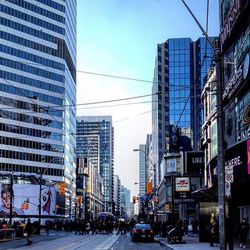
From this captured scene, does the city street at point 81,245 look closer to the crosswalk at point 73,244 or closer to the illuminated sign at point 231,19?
the crosswalk at point 73,244

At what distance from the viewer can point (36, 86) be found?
14600 centimetres

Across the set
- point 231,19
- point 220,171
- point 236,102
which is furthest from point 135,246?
point 220,171

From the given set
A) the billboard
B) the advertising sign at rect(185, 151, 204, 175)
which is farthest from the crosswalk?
the billboard

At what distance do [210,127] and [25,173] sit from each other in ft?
320

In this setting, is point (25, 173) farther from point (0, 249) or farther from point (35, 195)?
point (0, 249)

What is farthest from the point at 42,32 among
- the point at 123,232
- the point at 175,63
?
the point at 123,232

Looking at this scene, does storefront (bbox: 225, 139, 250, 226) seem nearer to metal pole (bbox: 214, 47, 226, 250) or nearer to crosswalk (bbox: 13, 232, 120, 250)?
metal pole (bbox: 214, 47, 226, 250)

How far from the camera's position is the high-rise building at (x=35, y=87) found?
5453 inches

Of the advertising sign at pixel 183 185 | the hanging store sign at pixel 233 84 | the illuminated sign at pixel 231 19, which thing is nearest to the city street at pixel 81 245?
the hanging store sign at pixel 233 84

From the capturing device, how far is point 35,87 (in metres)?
146

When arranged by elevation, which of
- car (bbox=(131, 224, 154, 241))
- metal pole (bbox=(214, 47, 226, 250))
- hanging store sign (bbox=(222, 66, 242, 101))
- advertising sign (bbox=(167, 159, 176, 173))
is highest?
advertising sign (bbox=(167, 159, 176, 173))

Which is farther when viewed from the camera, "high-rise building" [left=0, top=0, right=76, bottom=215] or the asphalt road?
"high-rise building" [left=0, top=0, right=76, bottom=215]

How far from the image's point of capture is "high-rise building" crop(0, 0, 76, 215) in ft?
454

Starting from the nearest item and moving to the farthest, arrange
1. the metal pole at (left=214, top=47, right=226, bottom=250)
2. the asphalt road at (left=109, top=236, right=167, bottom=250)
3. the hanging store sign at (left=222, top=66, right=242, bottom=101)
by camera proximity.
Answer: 1. the metal pole at (left=214, top=47, right=226, bottom=250)
2. the hanging store sign at (left=222, top=66, right=242, bottom=101)
3. the asphalt road at (left=109, top=236, right=167, bottom=250)
